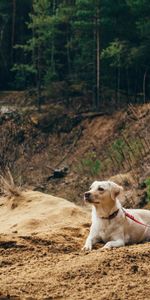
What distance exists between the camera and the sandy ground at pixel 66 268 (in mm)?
6297

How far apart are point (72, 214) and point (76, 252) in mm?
3465

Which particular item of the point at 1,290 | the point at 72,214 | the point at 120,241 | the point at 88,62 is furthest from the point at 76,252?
the point at 88,62

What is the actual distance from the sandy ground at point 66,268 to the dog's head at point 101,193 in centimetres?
61

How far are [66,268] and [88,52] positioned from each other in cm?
3116

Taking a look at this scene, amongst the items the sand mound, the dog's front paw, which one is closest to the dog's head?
the dog's front paw

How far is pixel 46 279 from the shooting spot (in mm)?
6801

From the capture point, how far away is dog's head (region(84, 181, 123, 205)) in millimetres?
9117

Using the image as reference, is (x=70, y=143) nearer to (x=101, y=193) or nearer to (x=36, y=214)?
(x=36, y=214)

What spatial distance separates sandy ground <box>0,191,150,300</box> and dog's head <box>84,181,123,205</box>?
61 centimetres

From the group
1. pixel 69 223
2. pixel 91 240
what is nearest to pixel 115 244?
pixel 91 240

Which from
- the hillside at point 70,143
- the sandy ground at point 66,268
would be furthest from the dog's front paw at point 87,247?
the hillside at point 70,143

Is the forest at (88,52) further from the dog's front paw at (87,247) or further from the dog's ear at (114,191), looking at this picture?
the dog's front paw at (87,247)

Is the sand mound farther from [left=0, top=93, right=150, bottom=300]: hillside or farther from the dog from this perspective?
the dog

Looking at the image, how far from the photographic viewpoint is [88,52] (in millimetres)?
37656
